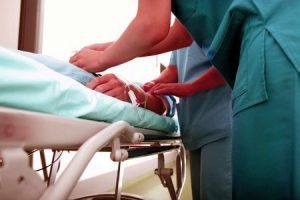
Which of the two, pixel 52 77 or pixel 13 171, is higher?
pixel 52 77

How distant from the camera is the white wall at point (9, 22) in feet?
3.90

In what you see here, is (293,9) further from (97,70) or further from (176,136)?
(176,136)

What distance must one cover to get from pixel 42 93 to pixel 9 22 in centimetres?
103

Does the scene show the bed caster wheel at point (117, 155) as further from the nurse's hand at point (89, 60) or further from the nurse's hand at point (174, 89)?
the nurse's hand at point (174, 89)

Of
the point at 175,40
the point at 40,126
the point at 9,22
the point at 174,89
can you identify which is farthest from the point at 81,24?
the point at 40,126

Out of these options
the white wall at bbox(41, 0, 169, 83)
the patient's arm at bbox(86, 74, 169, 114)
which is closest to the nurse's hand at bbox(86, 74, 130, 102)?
the patient's arm at bbox(86, 74, 169, 114)

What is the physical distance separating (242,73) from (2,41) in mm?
1049

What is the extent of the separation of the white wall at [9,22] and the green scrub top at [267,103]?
100 centimetres

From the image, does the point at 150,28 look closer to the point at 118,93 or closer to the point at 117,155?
the point at 118,93

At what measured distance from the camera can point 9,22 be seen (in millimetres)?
1213

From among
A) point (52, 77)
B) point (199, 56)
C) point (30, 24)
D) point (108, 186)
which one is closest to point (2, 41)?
point (30, 24)

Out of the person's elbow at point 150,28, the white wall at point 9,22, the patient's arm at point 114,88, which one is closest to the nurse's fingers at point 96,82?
the patient's arm at point 114,88

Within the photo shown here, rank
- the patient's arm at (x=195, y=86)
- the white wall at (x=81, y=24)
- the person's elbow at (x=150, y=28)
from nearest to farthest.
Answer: the person's elbow at (x=150, y=28), the patient's arm at (x=195, y=86), the white wall at (x=81, y=24)

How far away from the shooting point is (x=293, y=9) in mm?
515
